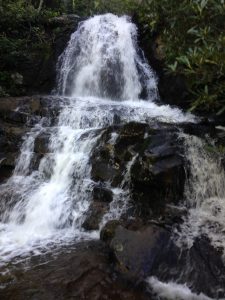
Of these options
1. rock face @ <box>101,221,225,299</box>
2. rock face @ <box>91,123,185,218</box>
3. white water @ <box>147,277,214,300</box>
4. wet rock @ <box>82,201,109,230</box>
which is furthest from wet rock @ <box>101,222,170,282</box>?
rock face @ <box>91,123,185,218</box>

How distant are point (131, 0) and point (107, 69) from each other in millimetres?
5586

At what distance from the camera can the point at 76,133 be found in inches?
401

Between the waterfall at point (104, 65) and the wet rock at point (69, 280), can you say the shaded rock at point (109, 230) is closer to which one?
the wet rock at point (69, 280)

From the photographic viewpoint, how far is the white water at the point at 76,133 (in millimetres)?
7902

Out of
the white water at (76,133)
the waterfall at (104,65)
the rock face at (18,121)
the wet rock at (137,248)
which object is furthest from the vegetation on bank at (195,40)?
the waterfall at (104,65)

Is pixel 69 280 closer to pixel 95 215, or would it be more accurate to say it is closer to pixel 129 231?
Answer: pixel 129 231

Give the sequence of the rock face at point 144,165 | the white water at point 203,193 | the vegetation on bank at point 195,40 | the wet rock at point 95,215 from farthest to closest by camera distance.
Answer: the rock face at point 144,165 → the wet rock at point 95,215 → the white water at point 203,193 → the vegetation on bank at point 195,40

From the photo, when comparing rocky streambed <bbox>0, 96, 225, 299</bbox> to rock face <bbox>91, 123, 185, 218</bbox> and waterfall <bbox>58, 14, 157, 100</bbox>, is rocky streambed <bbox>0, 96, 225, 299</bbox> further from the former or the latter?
waterfall <bbox>58, 14, 157, 100</bbox>

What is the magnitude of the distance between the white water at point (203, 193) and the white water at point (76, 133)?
1498 mm

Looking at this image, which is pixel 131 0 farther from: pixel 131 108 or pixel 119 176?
pixel 119 176

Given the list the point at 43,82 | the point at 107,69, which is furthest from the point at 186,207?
the point at 43,82

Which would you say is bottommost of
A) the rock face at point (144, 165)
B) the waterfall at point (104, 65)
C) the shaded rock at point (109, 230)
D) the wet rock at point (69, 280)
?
the wet rock at point (69, 280)

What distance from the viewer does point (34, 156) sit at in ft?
32.7

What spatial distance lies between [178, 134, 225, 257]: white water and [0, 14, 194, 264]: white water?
4.91 ft
